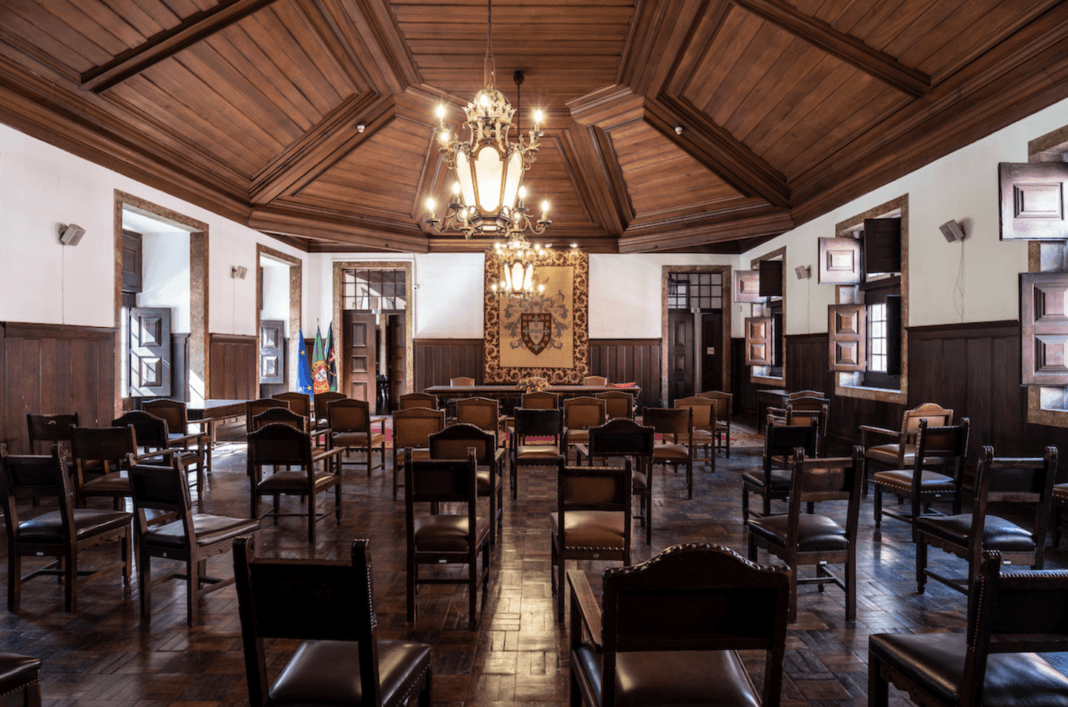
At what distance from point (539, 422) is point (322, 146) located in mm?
6230

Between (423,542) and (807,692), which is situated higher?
(423,542)

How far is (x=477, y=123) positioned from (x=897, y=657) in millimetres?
3961

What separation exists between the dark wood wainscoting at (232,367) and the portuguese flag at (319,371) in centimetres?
120

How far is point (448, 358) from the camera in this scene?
12.5 m

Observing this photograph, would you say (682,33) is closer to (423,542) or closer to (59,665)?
(423,542)

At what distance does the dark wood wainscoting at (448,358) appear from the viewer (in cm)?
1251

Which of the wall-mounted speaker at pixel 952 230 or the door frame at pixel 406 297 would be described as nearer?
the wall-mounted speaker at pixel 952 230

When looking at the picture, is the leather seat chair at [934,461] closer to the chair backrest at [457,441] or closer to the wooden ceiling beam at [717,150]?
the chair backrest at [457,441]

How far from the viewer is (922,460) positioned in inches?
153

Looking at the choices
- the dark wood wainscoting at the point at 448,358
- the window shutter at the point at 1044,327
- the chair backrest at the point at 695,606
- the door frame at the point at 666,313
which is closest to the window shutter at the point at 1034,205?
the window shutter at the point at 1044,327

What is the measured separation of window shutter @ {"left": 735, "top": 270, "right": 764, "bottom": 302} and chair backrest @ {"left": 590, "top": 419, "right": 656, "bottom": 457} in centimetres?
688

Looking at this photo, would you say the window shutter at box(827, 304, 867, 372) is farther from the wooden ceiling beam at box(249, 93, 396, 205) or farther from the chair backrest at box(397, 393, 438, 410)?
the wooden ceiling beam at box(249, 93, 396, 205)

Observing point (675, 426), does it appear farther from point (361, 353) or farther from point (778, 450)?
point (361, 353)

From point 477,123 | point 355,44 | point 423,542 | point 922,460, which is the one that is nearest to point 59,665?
point 423,542
